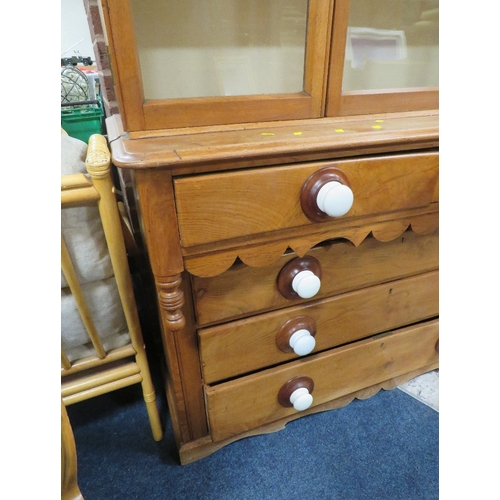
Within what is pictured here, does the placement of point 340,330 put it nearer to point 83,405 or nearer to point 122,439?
point 122,439

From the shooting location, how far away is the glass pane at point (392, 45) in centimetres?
72

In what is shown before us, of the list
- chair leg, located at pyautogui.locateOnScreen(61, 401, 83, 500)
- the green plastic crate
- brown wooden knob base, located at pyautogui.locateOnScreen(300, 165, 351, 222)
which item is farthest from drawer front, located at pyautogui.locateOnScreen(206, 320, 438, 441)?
the green plastic crate

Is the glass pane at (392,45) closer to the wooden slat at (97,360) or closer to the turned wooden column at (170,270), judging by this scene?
the turned wooden column at (170,270)

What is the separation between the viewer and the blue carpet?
2.77 ft

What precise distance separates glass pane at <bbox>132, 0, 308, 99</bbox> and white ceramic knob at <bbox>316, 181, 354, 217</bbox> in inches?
10.6

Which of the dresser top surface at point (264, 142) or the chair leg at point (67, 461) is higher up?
the dresser top surface at point (264, 142)

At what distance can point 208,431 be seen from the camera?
0.89 m

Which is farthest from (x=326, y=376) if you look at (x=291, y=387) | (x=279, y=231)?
(x=279, y=231)

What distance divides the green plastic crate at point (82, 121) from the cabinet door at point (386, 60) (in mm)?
829

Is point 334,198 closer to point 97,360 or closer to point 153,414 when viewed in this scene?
point 97,360

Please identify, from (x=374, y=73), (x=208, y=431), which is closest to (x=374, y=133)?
(x=374, y=73)

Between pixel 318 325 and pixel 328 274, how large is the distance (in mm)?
141

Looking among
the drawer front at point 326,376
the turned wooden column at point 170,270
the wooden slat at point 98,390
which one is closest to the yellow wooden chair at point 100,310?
the wooden slat at point 98,390

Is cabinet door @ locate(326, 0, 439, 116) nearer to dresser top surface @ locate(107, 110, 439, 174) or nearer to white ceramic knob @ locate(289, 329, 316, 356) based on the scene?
dresser top surface @ locate(107, 110, 439, 174)
